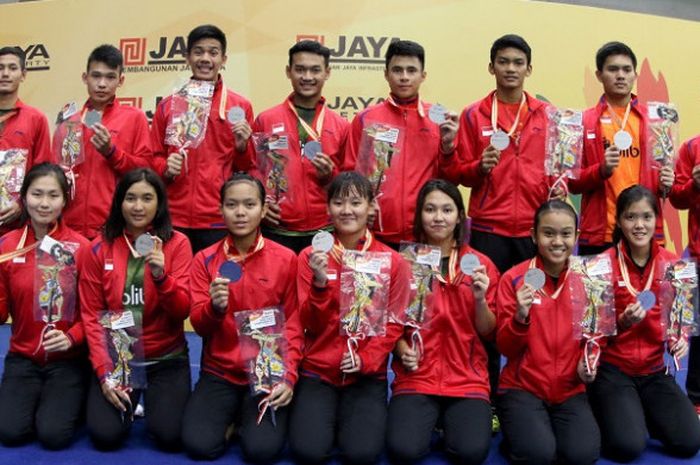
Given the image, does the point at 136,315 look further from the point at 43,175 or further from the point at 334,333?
the point at 334,333

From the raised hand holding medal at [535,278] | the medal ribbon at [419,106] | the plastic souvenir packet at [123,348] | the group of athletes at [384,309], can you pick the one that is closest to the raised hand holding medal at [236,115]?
the group of athletes at [384,309]

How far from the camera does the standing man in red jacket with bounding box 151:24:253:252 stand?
179 inches

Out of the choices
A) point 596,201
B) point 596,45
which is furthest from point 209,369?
point 596,45

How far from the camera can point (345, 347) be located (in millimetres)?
3783

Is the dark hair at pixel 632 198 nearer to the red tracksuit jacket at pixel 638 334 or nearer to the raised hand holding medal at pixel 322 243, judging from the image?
the red tracksuit jacket at pixel 638 334

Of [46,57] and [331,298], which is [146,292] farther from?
[46,57]

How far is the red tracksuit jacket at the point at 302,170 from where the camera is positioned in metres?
4.51

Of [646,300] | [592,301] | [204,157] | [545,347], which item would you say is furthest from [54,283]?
[646,300]

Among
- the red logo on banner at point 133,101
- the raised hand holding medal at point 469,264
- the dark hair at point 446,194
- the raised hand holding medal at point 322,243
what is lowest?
the raised hand holding medal at point 469,264

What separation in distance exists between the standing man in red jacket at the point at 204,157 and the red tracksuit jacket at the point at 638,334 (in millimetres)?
2452

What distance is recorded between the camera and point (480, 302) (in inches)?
145

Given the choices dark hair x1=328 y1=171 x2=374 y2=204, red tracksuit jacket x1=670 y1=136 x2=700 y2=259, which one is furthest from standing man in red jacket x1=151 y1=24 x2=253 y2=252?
red tracksuit jacket x1=670 y1=136 x2=700 y2=259

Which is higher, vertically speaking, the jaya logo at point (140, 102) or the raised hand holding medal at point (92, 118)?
the jaya logo at point (140, 102)

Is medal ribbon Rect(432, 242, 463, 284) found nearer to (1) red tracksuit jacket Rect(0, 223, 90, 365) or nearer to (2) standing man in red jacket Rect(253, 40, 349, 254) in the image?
(2) standing man in red jacket Rect(253, 40, 349, 254)
